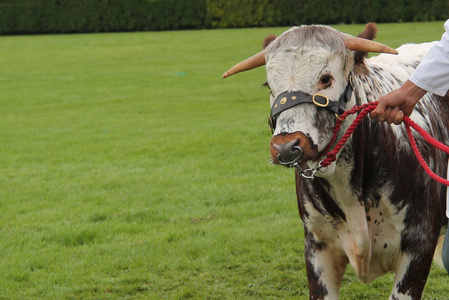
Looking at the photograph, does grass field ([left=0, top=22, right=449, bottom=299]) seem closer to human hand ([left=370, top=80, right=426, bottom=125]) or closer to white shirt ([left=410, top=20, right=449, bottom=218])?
human hand ([left=370, top=80, right=426, bottom=125])

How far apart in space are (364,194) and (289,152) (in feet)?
2.88

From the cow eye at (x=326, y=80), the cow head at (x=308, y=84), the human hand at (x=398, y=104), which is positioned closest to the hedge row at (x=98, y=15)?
the cow head at (x=308, y=84)

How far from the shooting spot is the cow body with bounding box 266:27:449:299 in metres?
3.51

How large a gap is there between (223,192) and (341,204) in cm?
420

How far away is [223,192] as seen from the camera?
8.00m

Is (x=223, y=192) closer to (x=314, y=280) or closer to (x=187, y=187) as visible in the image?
(x=187, y=187)

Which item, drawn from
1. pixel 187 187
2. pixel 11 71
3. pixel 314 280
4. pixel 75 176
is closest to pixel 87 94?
pixel 11 71

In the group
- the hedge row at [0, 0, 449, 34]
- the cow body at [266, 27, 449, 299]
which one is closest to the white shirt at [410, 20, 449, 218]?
the cow body at [266, 27, 449, 299]

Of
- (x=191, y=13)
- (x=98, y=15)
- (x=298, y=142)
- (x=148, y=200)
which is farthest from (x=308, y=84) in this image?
(x=98, y=15)

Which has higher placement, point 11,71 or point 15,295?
point 15,295

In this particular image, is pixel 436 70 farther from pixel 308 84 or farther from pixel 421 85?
pixel 308 84

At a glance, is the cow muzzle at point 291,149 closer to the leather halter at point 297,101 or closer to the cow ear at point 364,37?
the leather halter at point 297,101

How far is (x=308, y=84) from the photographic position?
340cm

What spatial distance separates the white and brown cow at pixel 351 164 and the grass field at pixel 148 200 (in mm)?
1435
